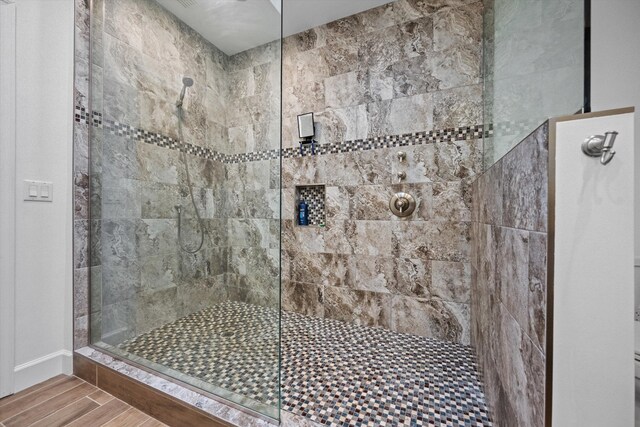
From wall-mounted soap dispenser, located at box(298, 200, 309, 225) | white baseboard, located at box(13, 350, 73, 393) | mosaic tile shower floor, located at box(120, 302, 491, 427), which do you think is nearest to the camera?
mosaic tile shower floor, located at box(120, 302, 491, 427)

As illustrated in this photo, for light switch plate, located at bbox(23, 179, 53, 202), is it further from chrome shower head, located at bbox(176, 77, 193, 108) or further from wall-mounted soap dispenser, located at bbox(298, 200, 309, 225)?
wall-mounted soap dispenser, located at bbox(298, 200, 309, 225)

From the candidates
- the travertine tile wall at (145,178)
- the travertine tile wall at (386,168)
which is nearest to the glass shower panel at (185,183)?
the travertine tile wall at (145,178)

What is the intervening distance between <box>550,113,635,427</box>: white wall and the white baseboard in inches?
91.0

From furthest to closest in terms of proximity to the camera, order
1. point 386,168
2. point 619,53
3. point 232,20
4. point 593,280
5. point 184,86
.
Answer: point 386,168 < point 184,86 < point 232,20 < point 619,53 < point 593,280

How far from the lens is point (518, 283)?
2.45ft

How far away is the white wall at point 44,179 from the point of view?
1415 millimetres

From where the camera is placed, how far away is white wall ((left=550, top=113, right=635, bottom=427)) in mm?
495

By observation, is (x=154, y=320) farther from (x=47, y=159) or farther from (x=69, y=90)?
(x=69, y=90)

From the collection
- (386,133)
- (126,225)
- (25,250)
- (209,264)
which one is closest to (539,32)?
(386,133)

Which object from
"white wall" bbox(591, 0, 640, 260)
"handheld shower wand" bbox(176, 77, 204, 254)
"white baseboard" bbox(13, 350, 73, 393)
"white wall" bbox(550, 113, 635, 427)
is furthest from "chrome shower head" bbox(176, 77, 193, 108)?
"white wall" bbox(591, 0, 640, 260)

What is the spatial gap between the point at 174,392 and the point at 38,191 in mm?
1361

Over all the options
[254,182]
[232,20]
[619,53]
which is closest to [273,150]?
[254,182]

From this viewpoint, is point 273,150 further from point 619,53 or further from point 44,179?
point 619,53

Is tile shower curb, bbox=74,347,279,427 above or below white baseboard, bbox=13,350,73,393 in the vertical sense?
above
